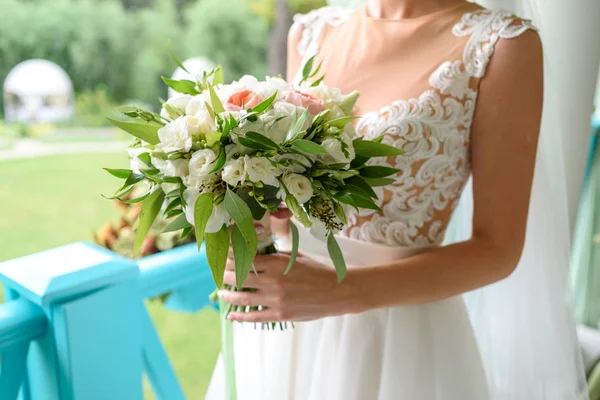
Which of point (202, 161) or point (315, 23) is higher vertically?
point (315, 23)

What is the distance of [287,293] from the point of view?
0.86 metres

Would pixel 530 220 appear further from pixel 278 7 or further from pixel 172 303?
pixel 278 7

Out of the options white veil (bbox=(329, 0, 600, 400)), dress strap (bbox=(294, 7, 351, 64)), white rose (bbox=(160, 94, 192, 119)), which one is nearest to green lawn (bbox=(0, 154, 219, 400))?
dress strap (bbox=(294, 7, 351, 64))

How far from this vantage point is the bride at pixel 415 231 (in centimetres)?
93

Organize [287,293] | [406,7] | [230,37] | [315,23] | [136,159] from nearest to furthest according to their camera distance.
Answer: [136,159] < [287,293] < [406,7] < [315,23] < [230,37]

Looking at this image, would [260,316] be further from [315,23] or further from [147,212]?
[315,23]

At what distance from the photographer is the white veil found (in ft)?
3.88

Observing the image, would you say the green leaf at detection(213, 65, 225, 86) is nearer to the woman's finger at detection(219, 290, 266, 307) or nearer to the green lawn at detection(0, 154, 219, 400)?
the woman's finger at detection(219, 290, 266, 307)

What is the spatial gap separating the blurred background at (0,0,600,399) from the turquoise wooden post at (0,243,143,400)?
1.05 m

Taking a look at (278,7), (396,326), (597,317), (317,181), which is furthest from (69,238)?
(597,317)

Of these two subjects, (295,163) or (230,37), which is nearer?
(295,163)

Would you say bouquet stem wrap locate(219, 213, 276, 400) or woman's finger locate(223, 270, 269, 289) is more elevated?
woman's finger locate(223, 270, 269, 289)

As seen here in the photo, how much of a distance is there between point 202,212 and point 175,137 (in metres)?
0.10

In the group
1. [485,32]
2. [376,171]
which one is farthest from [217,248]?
[485,32]
